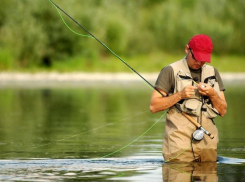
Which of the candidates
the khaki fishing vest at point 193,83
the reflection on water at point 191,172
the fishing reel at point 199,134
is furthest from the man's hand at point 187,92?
the reflection on water at point 191,172

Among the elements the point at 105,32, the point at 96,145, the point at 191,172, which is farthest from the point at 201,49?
the point at 105,32

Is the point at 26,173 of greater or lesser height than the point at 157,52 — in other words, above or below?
below

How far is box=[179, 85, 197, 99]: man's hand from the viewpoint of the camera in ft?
26.4

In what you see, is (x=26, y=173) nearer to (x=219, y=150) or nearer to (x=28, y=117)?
(x=219, y=150)

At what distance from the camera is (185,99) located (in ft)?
27.3

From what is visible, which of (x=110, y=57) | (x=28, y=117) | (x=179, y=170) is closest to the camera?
(x=179, y=170)

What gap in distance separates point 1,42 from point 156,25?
15473 millimetres

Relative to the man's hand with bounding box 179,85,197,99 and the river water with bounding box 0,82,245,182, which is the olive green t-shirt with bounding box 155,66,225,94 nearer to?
the man's hand with bounding box 179,85,197,99

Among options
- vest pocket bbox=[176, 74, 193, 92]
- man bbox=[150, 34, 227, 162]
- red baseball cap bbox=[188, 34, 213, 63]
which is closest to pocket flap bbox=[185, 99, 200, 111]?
man bbox=[150, 34, 227, 162]

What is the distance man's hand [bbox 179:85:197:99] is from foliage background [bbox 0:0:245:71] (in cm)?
2997

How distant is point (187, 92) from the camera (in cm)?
804

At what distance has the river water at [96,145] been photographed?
8273 millimetres

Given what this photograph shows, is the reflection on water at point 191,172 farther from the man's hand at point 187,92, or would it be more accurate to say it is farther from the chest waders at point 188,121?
the man's hand at point 187,92

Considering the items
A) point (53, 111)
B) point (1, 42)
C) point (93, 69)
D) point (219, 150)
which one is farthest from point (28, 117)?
point (93, 69)
